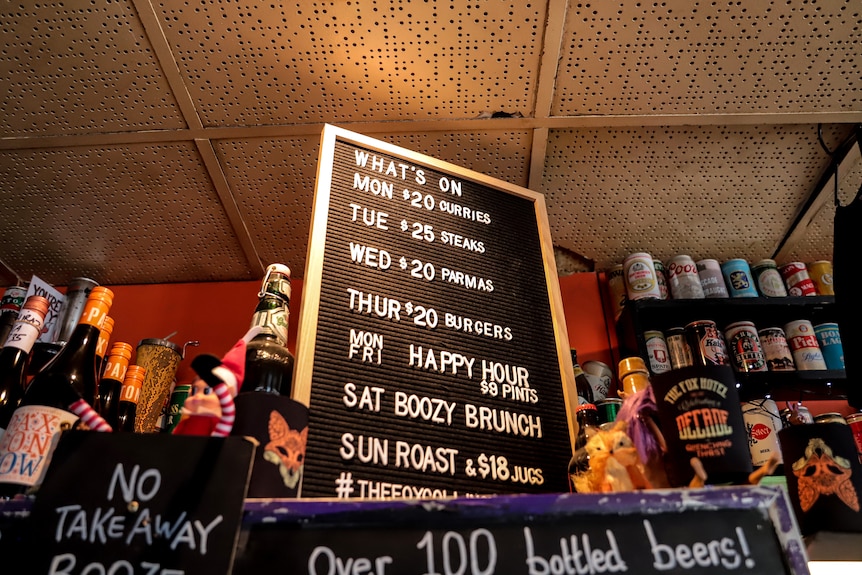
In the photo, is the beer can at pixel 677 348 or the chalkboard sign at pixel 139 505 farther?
the beer can at pixel 677 348

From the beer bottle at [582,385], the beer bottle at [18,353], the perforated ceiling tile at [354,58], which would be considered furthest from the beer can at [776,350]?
the beer bottle at [18,353]

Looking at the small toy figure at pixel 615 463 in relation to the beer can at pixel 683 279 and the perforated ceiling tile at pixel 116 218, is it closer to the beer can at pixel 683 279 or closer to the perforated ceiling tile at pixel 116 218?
the beer can at pixel 683 279

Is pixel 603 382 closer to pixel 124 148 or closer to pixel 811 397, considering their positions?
pixel 811 397

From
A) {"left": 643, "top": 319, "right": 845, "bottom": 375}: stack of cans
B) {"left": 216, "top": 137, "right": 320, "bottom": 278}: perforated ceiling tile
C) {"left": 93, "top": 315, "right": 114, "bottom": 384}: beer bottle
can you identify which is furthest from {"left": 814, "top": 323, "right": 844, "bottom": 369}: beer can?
{"left": 93, "top": 315, "right": 114, "bottom": 384}: beer bottle

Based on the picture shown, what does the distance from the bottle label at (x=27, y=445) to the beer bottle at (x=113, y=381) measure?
0.66 meters

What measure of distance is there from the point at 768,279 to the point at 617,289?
578 millimetres

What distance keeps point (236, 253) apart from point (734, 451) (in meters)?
1.96

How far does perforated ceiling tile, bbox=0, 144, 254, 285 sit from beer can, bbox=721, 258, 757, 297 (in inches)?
76.0

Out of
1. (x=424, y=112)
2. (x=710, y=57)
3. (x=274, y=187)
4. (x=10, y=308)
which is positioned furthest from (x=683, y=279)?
(x=10, y=308)

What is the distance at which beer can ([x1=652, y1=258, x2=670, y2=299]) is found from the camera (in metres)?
2.24

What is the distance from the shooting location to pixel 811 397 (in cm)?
224

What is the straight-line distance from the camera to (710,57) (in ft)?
5.58

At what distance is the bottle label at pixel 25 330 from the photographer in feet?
5.41

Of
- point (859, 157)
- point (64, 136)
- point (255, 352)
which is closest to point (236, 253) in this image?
point (64, 136)
